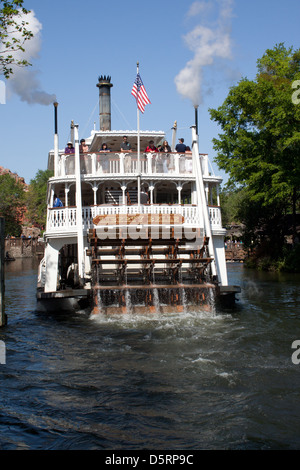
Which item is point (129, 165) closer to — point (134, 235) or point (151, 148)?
point (151, 148)

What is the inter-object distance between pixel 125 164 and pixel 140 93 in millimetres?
2835

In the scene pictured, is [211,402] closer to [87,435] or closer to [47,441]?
[87,435]

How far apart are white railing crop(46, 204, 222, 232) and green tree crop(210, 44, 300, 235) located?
12.3 meters

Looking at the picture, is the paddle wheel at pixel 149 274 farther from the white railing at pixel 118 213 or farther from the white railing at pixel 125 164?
the white railing at pixel 125 164

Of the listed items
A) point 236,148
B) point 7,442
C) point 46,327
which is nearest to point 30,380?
point 7,442

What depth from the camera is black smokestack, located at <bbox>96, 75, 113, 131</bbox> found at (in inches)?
989

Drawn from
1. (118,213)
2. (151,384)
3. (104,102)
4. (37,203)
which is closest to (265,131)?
(104,102)

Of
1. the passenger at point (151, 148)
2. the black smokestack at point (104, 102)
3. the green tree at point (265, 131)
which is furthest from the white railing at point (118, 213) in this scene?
the green tree at point (265, 131)

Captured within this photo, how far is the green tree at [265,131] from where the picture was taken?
96.3ft

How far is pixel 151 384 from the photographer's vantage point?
8.46 meters

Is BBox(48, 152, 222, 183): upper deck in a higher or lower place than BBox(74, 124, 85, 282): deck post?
higher

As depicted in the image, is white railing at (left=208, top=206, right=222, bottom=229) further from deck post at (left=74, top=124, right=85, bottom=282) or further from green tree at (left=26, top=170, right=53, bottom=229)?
green tree at (left=26, top=170, right=53, bottom=229)

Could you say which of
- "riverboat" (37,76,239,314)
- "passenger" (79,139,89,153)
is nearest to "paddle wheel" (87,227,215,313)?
"riverboat" (37,76,239,314)
